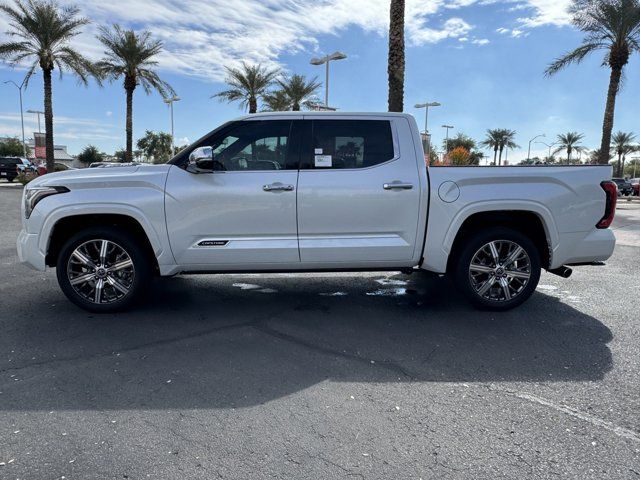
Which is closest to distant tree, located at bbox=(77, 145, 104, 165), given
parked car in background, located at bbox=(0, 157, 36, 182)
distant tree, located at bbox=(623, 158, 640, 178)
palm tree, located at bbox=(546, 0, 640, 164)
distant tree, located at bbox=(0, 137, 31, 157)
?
distant tree, located at bbox=(0, 137, 31, 157)

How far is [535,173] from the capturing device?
15.6 feet

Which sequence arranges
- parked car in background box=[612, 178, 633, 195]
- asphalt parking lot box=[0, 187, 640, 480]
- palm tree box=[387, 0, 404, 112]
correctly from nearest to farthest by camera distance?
1. asphalt parking lot box=[0, 187, 640, 480]
2. palm tree box=[387, 0, 404, 112]
3. parked car in background box=[612, 178, 633, 195]

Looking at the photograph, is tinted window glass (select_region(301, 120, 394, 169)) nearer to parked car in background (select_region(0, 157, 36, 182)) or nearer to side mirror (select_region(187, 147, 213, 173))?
side mirror (select_region(187, 147, 213, 173))

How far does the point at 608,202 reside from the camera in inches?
187

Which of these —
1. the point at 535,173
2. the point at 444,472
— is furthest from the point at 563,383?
the point at 535,173

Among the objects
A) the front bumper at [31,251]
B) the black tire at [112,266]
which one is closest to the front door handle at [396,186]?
the black tire at [112,266]

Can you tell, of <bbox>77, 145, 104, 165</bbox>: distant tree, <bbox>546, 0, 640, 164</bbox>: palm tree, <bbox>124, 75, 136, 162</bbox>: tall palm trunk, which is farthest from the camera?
<bbox>77, 145, 104, 165</bbox>: distant tree

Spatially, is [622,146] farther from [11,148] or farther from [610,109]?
[11,148]

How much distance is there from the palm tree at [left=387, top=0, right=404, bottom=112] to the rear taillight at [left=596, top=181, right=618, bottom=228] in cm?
819

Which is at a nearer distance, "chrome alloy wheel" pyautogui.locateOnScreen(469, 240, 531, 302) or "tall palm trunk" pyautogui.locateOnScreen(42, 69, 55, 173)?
"chrome alloy wheel" pyautogui.locateOnScreen(469, 240, 531, 302)

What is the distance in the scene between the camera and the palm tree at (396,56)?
485 inches

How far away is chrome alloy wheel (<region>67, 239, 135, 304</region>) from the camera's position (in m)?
4.74

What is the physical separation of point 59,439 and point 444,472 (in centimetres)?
218

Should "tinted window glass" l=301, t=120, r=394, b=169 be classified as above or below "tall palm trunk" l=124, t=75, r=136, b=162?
below
